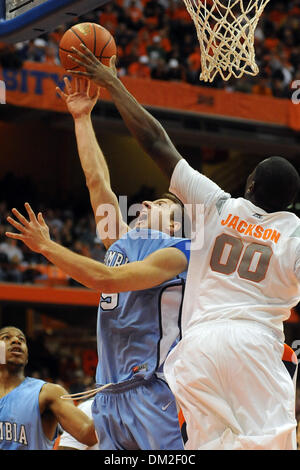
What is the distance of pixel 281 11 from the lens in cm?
1905

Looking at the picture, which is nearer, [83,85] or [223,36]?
[83,85]

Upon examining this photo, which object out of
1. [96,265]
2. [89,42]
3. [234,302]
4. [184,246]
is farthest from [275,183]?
[89,42]

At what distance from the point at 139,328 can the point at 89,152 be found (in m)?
1.10

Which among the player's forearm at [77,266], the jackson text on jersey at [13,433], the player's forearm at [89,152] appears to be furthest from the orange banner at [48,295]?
the player's forearm at [77,266]

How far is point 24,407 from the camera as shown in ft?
16.0

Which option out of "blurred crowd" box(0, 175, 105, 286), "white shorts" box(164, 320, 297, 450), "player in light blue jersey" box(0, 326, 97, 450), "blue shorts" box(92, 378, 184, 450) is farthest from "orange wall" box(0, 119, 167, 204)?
"white shorts" box(164, 320, 297, 450)

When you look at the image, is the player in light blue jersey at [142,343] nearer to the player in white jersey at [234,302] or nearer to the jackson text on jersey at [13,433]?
the player in white jersey at [234,302]

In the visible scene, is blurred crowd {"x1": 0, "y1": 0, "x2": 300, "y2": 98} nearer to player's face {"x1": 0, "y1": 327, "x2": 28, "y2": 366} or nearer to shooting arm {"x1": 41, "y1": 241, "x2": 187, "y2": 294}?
player's face {"x1": 0, "y1": 327, "x2": 28, "y2": 366}

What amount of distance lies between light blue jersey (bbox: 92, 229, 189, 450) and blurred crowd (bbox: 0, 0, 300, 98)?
34.9 ft

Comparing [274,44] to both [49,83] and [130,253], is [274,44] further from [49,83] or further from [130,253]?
[130,253]

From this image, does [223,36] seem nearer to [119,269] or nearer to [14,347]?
[119,269]

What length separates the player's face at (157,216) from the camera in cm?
412

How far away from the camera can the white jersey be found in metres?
3.29

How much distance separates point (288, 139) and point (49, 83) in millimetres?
5595
